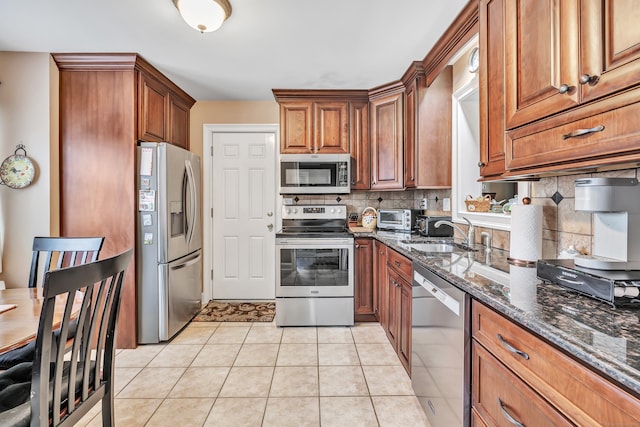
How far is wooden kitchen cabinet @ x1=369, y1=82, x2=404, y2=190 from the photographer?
3.15 m

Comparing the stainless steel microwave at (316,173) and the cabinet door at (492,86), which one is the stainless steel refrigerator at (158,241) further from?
the cabinet door at (492,86)

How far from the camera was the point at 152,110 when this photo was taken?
2.87 meters

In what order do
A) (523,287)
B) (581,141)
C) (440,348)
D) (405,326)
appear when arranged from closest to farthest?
(581,141), (523,287), (440,348), (405,326)

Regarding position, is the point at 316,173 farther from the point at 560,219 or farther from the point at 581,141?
the point at 581,141

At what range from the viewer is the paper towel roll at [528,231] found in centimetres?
152

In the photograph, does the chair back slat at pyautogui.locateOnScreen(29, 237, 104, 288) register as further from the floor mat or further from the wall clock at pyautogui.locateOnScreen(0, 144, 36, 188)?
the floor mat

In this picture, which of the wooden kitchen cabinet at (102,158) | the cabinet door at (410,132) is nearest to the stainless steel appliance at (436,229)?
the cabinet door at (410,132)

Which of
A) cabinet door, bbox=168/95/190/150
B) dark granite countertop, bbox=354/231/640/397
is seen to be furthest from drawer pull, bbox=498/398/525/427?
cabinet door, bbox=168/95/190/150

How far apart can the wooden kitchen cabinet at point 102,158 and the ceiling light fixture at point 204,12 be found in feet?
3.36

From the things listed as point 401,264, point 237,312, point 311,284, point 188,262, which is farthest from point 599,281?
point 237,312

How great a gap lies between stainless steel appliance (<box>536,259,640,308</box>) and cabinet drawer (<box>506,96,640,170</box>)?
→ 353mm

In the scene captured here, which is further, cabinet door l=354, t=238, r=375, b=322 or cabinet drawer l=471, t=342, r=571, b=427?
cabinet door l=354, t=238, r=375, b=322

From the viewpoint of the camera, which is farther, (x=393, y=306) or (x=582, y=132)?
(x=393, y=306)

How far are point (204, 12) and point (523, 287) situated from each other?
7.13 ft
